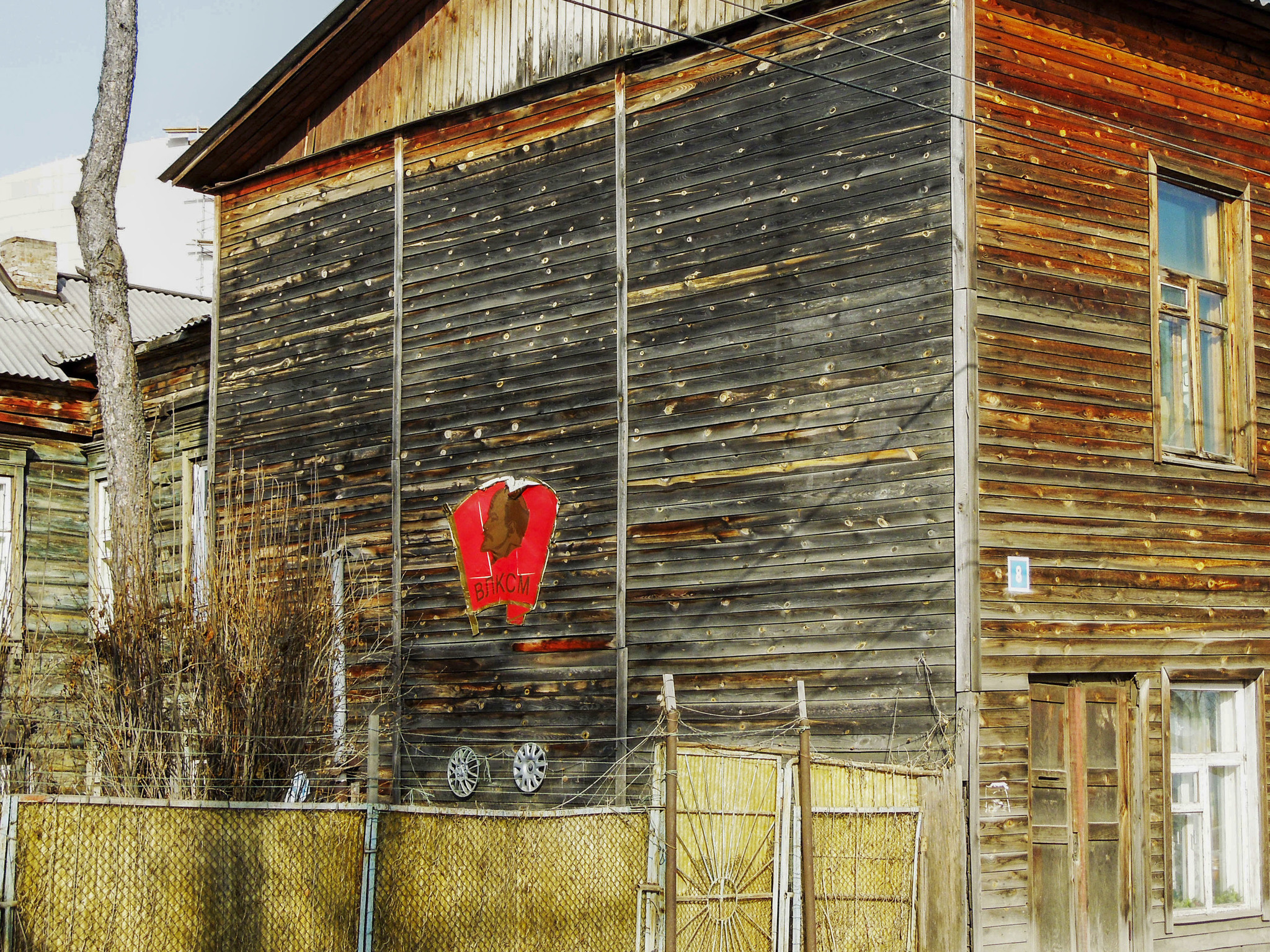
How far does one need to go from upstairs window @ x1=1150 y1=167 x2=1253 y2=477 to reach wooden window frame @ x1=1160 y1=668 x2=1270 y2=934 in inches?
75.5

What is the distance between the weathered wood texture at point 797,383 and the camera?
12258 mm

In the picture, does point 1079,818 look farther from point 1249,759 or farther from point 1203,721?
point 1249,759

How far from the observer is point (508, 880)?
10789 millimetres

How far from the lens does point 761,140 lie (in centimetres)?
1365

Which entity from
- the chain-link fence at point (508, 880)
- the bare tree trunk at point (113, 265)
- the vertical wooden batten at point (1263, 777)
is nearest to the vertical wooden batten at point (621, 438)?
the chain-link fence at point (508, 880)

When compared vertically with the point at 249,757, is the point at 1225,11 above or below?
above

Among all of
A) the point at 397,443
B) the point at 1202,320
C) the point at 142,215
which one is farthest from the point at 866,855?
the point at 142,215

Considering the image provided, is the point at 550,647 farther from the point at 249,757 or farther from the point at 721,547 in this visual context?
the point at 249,757

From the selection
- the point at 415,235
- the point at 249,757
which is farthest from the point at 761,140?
the point at 249,757

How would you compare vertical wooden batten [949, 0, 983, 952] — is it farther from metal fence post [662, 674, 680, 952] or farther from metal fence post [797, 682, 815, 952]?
metal fence post [662, 674, 680, 952]

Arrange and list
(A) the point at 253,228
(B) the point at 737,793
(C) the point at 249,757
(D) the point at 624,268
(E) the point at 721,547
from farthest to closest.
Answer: (A) the point at 253,228 → (D) the point at 624,268 → (E) the point at 721,547 → (C) the point at 249,757 → (B) the point at 737,793

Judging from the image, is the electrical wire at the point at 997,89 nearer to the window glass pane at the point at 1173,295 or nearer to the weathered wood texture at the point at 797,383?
the weathered wood texture at the point at 797,383

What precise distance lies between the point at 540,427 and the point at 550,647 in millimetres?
2212

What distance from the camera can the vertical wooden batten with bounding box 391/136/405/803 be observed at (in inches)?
631
